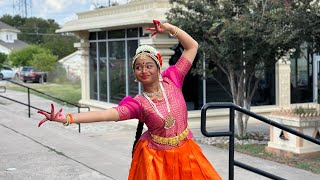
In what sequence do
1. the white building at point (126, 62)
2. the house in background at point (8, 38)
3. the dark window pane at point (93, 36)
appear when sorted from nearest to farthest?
the white building at point (126, 62) < the dark window pane at point (93, 36) < the house in background at point (8, 38)

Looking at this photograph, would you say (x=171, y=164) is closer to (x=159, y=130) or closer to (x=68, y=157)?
(x=159, y=130)

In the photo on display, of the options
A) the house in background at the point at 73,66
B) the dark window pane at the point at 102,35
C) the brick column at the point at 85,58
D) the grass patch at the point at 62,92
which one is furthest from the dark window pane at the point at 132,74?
the house in background at the point at 73,66

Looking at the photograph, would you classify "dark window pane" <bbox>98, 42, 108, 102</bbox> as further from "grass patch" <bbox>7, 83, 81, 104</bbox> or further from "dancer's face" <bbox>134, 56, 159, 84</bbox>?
"dancer's face" <bbox>134, 56, 159, 84</bbox>

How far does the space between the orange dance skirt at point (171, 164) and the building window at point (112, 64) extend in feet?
36.2

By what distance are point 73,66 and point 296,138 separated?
40.0 m

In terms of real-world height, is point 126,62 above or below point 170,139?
above

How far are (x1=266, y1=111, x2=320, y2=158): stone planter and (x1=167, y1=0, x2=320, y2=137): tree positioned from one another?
4.56ft

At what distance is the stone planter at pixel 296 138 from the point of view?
28.9 feet

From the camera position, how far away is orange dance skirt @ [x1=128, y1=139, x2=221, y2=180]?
3.46 metres

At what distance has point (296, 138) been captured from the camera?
8.80 metres

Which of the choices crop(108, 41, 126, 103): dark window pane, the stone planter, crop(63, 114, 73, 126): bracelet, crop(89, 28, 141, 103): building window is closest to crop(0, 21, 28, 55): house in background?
crop(89, 28, 141, 103): building window

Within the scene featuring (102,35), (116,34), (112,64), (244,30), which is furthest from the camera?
(102,35)

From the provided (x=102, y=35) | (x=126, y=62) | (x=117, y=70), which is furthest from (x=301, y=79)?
(x=102, y=35)

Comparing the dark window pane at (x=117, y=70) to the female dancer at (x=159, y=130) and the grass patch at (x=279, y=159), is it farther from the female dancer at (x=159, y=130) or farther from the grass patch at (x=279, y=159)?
the female dancer at (x=159, y=130)
